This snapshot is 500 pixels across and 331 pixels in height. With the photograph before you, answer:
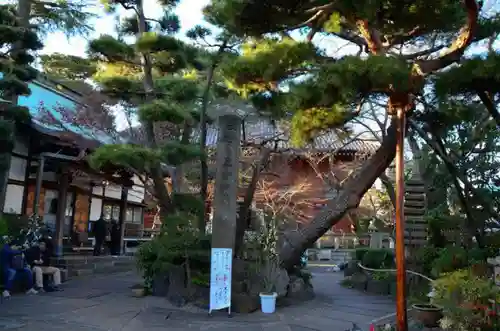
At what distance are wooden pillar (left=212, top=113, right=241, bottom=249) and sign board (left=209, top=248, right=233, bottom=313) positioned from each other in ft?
1.25

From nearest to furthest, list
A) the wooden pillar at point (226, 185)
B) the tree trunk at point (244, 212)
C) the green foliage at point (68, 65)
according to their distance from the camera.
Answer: the wooden pillar at point (226, 185) < the tree trunk at point (244, 212) < the green foliage at point (68, 65)

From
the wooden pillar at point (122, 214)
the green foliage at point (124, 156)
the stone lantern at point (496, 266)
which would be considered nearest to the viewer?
the stone lantern at point (496, 266)

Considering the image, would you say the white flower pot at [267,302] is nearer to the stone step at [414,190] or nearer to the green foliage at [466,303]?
the green foliage at [466,303]

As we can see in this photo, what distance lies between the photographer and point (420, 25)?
7539 millimetres

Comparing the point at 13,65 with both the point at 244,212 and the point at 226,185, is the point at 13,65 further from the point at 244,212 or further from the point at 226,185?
the point at 244,212

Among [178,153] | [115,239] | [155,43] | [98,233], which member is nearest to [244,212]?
[178,153]

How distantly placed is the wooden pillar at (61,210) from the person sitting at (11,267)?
112 inches

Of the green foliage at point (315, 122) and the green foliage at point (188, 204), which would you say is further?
the green foliage at point (188, 204)

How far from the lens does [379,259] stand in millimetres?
13984

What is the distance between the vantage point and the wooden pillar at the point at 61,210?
13020 mm

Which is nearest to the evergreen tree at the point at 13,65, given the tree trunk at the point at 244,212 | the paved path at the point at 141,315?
the paved path at the point at 141,315

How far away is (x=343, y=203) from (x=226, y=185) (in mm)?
2737

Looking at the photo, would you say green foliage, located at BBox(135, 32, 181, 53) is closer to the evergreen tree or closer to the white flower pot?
the evergreen tree

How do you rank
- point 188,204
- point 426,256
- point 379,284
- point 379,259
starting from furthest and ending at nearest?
point 379,259
point 379,284
point 426,256
point 188,204
